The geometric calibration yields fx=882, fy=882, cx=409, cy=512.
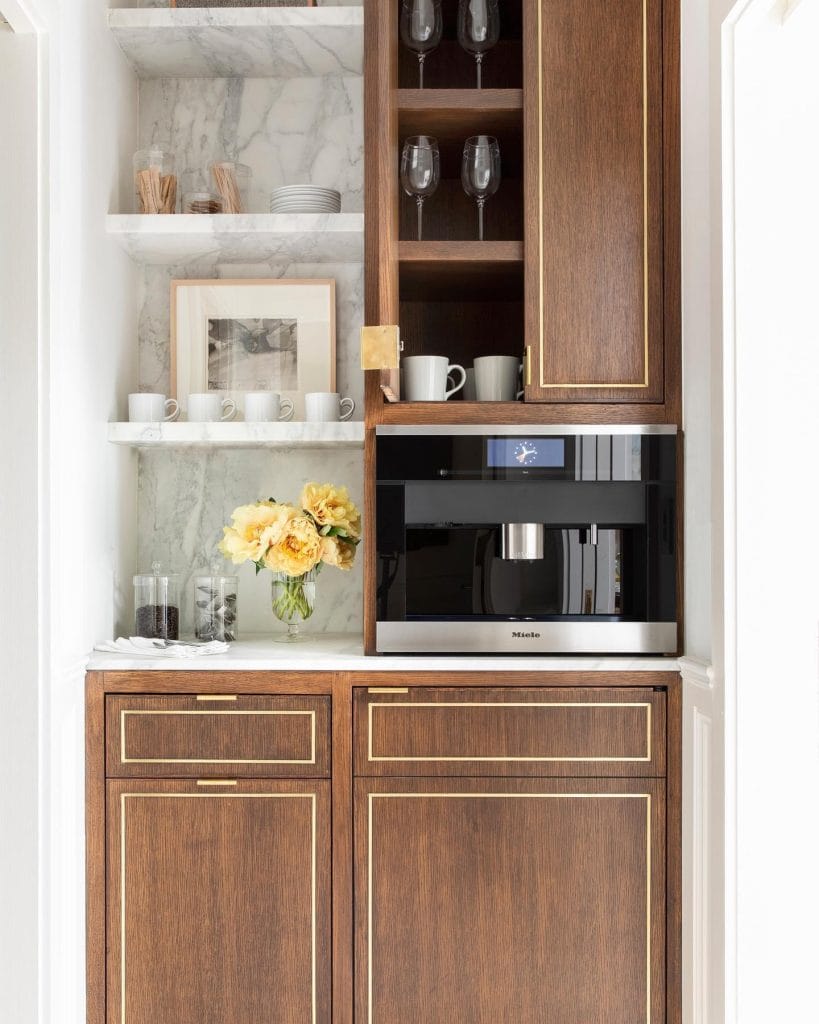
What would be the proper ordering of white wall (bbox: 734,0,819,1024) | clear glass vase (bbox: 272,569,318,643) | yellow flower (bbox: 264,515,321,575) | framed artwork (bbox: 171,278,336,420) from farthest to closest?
framed artwork (bbox: 171,278,336,420) < clear glass vase (bbox: 272,569,318,643) < yellow flower (bbox: 264,515,321,575) < white wall (bbox: 734,0,819,1024)

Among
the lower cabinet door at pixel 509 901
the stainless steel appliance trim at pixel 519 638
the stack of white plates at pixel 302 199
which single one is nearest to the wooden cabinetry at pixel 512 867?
the lower cabinet door at pixel 509 901

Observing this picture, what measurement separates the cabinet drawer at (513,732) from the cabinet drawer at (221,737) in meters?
0.10

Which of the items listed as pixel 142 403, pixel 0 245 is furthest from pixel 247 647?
pixel 0 245

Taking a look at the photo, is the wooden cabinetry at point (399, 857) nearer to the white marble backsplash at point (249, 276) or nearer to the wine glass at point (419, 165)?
the white marble backsplash at point (249, 276)

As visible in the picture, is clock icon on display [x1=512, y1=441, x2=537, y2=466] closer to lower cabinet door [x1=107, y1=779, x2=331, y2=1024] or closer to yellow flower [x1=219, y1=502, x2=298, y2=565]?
yellow flower [x1=219, y1=502, x2=298, y2=565]

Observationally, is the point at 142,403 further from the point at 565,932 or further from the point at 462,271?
the point at 565,932

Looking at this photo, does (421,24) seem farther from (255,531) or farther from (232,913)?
(232,913)

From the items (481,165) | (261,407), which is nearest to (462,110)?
(481,165)

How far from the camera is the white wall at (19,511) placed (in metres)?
1.70

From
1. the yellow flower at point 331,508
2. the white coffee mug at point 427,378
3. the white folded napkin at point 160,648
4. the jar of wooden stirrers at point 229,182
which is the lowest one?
the white folded napkin at point 160,648

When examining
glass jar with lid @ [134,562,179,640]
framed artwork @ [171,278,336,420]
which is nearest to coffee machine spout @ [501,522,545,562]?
framed artwork @ [171,278,336,420]

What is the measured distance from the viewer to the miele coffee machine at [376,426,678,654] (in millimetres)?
1861

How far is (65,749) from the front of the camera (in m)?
1.75

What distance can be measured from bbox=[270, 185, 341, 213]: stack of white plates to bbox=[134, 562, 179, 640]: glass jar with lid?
923 mm
